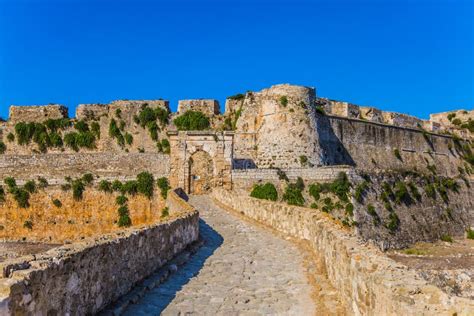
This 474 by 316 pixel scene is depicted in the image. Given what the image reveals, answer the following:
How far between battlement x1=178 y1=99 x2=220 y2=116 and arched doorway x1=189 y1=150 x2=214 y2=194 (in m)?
9.29

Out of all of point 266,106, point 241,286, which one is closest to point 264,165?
point 266,106

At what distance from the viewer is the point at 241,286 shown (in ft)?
27.7

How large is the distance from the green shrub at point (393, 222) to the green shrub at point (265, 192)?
241 inches

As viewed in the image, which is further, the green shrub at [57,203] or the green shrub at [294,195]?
the green shrub at [57,203]

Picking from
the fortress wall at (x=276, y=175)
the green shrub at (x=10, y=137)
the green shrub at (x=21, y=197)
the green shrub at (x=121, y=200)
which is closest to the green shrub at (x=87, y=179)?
the green shrub at (x=121, y=200)

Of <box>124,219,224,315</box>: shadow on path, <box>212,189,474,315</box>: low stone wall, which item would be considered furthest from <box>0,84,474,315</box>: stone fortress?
<box>212,189,474,315</box>: low stone wall

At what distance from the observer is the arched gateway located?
2573 cm

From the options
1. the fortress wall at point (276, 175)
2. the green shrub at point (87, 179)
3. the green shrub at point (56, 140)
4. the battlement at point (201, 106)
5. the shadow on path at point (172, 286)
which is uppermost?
the battlement at point (201, 106)

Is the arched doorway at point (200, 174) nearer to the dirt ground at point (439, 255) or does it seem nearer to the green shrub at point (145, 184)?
the green shrub at point (145, 184)

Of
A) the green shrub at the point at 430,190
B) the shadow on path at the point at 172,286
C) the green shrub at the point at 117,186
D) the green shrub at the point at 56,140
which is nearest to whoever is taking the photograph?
the shadow on path at the point at 172,286

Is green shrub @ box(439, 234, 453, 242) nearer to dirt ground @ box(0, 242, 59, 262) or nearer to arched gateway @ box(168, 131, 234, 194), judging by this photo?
arched gateway @ box(168, 131, 234, 194)

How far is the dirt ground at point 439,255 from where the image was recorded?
20.2 metres

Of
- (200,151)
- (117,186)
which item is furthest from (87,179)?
(200,151)

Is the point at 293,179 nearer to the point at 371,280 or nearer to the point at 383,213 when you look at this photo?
the point at 383,213
